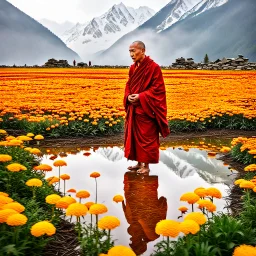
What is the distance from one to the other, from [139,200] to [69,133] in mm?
4605

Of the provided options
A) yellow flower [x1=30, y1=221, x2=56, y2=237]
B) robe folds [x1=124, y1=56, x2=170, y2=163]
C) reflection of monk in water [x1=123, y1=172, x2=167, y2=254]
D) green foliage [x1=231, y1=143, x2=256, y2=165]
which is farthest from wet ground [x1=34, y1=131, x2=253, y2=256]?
yellow flower [x1=30, y1=221, x2=56, y2=237]

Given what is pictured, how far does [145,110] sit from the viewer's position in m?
5.69

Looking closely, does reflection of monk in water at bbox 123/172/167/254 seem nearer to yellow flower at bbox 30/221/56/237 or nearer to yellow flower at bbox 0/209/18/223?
yellow flower at bbox 30/221/56/237

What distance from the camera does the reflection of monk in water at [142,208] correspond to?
341cm

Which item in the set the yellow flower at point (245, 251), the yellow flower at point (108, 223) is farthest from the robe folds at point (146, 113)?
the yellow flower at point (245, 251)

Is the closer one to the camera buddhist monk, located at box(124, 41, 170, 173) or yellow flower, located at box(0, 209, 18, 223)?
yellow flower, located at box(0, 209, 18, 223)

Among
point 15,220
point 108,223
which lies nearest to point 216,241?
point 108,223

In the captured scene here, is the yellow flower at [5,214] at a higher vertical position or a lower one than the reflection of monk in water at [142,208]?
higher

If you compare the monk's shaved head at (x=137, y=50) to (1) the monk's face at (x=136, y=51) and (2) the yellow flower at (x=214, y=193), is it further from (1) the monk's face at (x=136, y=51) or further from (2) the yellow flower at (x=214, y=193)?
(2) the yellow flower at (x=214, y=193)

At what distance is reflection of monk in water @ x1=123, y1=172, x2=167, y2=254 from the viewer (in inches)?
134

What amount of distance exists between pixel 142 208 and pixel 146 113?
6.20 ft

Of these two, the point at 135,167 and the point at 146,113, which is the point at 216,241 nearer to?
the point at 146,113

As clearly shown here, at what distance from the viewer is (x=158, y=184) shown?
17.2 feet

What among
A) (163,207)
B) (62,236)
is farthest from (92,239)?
(163,207)
